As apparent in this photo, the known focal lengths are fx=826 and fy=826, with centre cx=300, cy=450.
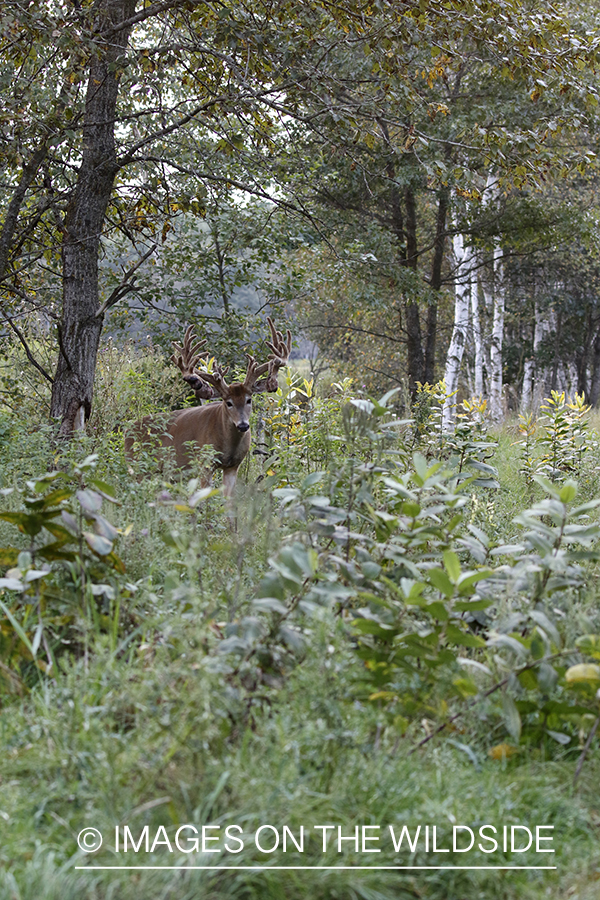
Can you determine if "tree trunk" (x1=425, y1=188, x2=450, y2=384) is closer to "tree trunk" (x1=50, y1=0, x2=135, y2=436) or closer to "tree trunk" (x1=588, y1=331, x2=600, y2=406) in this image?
"tree trunk" (x1=50, y1=0, x2=135, y2=436)

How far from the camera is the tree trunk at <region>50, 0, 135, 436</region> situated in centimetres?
694

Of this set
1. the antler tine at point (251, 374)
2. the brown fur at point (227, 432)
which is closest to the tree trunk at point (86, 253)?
the brown fur at point (227, 432)

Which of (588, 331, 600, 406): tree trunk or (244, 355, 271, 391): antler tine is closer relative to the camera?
(244, 355, 271, 391): antler tine

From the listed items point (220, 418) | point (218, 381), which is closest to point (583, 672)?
point (220, 418)

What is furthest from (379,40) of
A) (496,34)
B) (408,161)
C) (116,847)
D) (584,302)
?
(584,302)

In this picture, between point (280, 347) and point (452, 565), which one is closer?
point (452, 565)

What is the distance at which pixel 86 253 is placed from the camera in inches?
277

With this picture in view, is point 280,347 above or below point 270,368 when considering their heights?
above

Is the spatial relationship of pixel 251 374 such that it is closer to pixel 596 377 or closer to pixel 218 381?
pixel 218 381

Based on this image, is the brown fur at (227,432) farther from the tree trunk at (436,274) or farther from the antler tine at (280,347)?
the tree trunk at (436,274)

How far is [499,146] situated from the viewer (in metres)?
6.36

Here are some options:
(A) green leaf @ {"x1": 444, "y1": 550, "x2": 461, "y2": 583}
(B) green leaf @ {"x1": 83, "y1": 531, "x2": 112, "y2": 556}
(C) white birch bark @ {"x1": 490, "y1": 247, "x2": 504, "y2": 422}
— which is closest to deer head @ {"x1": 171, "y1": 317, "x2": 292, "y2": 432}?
(B) green leaf @ {"x1": 83, "y1": 531, "x2": 112, "y2": 556}

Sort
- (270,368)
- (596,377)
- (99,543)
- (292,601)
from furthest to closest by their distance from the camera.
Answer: (596,377), (270,368), (292,601), (99,543)

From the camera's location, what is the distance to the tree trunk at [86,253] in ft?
22.8
